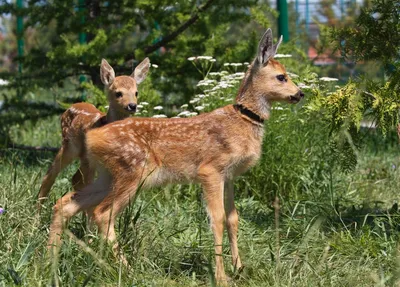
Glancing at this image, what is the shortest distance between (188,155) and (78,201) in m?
0.88

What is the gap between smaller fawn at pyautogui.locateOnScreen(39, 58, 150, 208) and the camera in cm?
691

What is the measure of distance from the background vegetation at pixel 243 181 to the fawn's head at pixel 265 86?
0.19 metres

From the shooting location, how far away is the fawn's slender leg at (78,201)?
5590 mm

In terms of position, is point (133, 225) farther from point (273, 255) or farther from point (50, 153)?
point (50, 153)

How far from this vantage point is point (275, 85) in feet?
20.0

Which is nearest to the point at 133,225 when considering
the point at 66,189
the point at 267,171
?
the point at 66,189

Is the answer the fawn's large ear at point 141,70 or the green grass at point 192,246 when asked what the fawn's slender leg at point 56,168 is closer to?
the green grass at point 192,246

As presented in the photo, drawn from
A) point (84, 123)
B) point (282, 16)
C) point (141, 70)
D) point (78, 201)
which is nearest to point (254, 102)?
point (78, 201)

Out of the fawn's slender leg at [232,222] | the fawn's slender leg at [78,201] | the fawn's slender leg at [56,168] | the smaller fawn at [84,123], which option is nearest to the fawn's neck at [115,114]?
the smaller fawn at [84,123]

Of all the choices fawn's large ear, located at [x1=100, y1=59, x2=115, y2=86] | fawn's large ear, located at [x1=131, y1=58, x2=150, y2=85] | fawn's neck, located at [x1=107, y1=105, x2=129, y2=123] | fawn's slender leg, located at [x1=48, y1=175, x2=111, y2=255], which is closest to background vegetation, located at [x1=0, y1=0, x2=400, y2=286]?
fawn's slender leg, located at [x1=48, y1=175, x2=111, y2=255]

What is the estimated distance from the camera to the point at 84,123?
707 cm

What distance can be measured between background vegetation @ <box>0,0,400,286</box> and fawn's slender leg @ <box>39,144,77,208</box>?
107mm

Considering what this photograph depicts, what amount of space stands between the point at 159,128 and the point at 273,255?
1286 mm

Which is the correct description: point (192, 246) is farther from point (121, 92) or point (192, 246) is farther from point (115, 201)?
point (121, 92)
